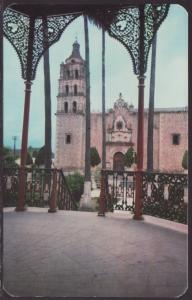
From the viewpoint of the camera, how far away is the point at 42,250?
135 inches

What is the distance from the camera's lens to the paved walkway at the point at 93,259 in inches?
106

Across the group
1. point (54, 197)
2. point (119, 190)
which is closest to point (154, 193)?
point (119, 190)

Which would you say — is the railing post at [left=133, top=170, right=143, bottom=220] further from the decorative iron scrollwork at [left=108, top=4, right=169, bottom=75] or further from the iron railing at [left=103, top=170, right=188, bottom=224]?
the decorative iron scrollwork at [left=108, top=4, right=169, bottom=75]

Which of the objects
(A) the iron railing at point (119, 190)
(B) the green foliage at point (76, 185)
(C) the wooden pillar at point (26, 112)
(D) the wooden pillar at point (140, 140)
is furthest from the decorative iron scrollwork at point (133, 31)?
(B) the green foliage at point (76, 185)

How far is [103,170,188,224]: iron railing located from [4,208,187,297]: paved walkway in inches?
15.1

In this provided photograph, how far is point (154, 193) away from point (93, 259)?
2019mm

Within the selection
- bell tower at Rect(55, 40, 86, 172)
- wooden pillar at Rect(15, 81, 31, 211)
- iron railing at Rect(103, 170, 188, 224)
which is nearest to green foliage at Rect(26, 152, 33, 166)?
wooden pillar at Rect(15, 81, 31, 211)

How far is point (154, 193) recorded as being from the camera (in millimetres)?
5051

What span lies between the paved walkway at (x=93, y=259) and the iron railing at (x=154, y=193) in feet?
1.26

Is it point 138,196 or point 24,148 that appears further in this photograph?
point 138,196

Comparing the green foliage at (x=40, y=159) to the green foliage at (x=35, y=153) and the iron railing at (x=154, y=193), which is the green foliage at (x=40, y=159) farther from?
the iron railing at (x=154, y=193)

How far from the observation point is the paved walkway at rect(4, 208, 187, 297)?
271cm

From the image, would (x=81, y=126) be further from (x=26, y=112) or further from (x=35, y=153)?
(x=26, y=112)

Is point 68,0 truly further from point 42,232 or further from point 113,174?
point 113,174
